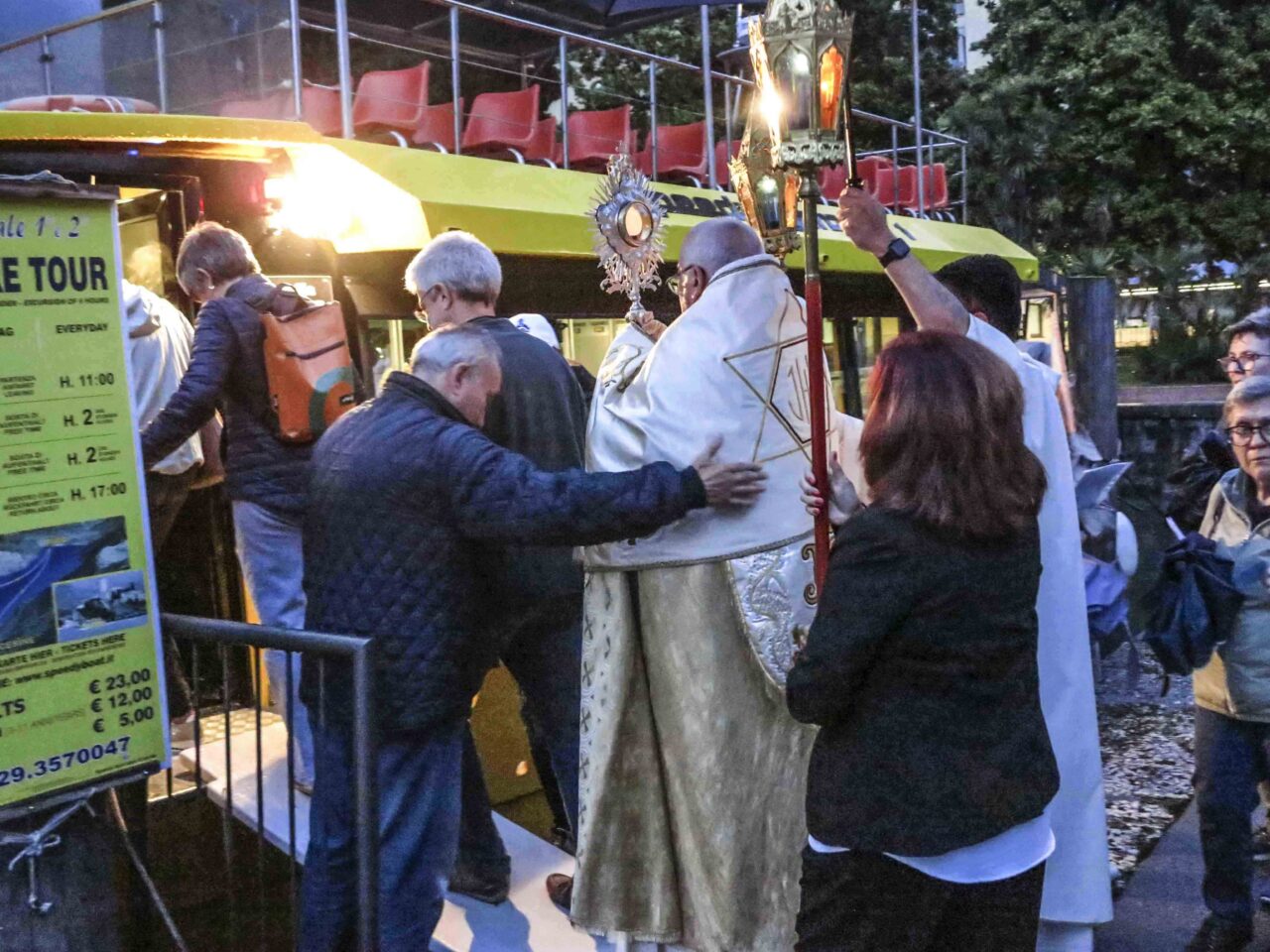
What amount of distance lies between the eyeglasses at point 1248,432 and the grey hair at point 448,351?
2008 millimetres

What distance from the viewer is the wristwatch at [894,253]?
280cm

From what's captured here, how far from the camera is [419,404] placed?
2.74 metres

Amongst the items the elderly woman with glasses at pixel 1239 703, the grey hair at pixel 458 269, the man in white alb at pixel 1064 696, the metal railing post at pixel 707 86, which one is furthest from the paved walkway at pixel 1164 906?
the metal railing post at pixel 707 86

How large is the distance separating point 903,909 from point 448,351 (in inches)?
57.4

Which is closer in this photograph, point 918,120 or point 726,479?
point 726,479

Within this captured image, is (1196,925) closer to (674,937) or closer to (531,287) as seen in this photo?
(674,937)

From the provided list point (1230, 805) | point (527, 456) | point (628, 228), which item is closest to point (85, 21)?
point (628, 228)

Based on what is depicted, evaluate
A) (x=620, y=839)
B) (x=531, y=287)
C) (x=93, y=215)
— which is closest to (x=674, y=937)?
(x=620, y=839)

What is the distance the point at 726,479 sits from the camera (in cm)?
278

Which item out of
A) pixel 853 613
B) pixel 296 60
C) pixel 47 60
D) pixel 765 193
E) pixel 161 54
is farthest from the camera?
pixel 47 60

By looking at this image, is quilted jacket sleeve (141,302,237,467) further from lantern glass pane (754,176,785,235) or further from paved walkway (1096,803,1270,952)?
paved walkway (1096,803,1270,952)

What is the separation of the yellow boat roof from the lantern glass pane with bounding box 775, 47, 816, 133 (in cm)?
169

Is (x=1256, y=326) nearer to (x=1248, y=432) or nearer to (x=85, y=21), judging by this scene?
(x=1248, y=432)

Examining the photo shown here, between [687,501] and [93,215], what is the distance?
51.2 inches
